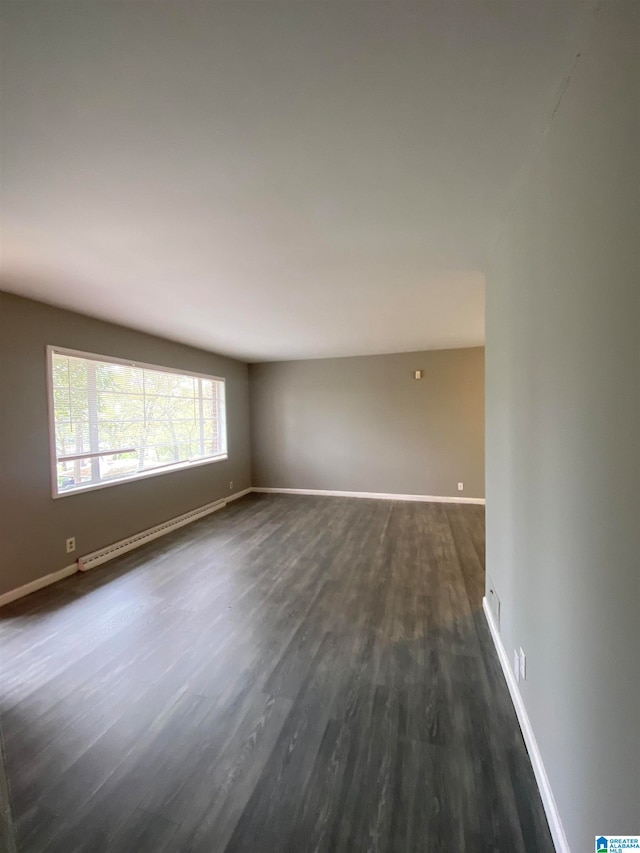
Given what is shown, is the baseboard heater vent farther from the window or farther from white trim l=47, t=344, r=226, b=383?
white trim l=47, t=344, r=226, b=383

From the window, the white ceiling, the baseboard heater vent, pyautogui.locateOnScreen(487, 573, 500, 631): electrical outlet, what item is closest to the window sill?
the window

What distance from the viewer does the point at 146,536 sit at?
404 cm

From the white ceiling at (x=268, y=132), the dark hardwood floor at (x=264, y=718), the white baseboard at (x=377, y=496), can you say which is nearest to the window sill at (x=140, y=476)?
the dark hardwood floor at (x=264, y=718)

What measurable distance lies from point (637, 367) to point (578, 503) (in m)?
0.45

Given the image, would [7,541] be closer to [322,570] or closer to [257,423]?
[322,570]

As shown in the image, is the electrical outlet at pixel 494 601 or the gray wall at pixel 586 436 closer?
the gray wall at pixel 586 436

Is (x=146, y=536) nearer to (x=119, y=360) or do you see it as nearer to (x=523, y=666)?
(x=119, y=360)

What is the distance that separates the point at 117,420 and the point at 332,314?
2575 mm

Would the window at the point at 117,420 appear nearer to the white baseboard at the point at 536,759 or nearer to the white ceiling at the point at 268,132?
the white ceiling at the point at 268,132

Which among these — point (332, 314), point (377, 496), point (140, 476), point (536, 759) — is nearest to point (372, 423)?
point (377, 496)

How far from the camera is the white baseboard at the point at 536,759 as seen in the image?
109 cm

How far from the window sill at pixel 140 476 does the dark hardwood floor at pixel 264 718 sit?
0.78 metres

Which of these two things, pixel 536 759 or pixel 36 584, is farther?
pixel 36 584

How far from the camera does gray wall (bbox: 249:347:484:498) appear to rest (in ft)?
18.0
